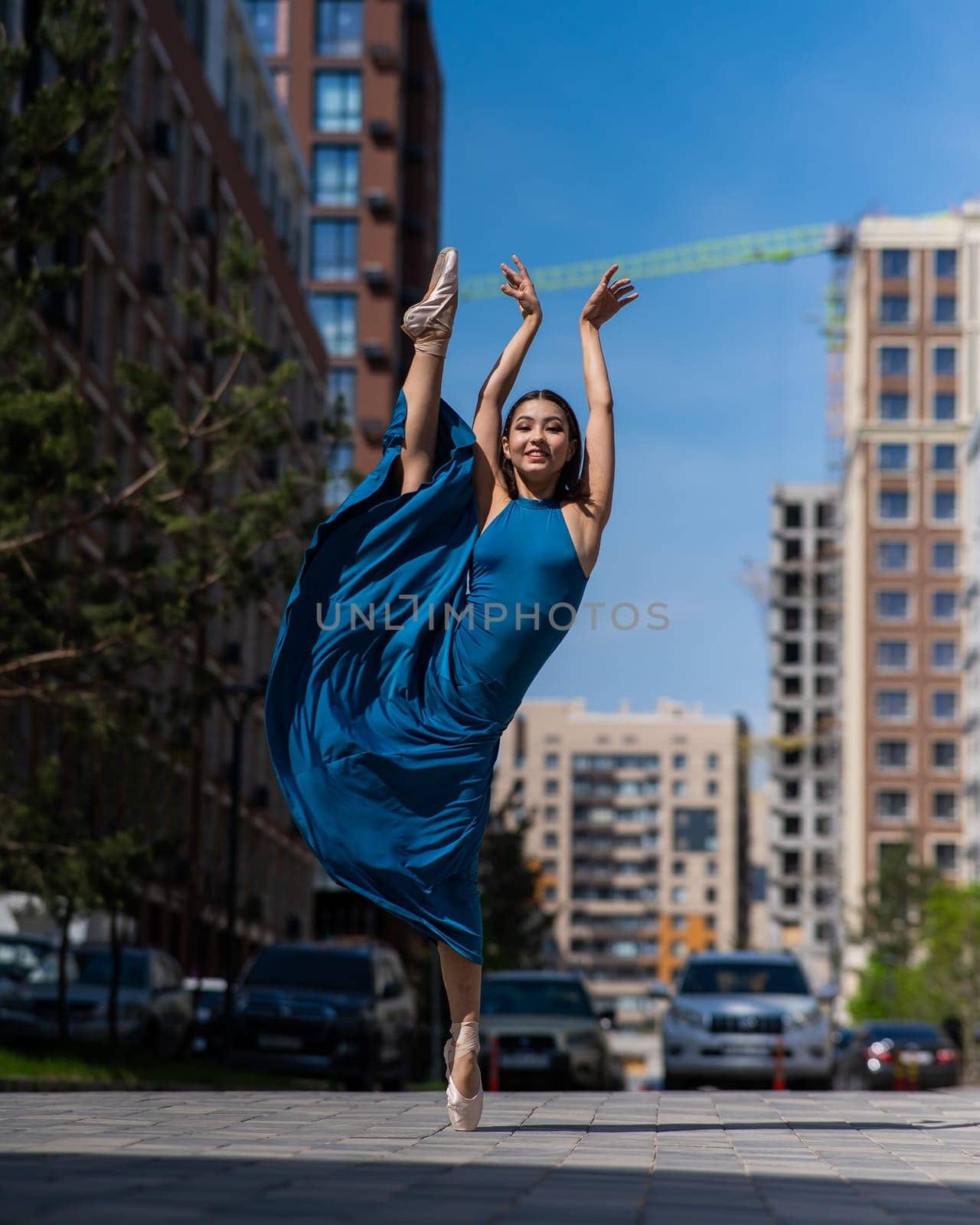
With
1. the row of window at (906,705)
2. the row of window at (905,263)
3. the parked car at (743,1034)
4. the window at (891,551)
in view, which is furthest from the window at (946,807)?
the parked car at (743,1034)

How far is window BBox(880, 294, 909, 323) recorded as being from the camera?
124 m

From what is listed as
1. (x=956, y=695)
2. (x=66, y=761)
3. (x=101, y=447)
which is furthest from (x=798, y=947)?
(x=66, y=761)

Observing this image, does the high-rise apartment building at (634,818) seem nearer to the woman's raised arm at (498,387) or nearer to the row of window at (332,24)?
the row of window at (332,24)

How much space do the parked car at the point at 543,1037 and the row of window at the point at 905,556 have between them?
100937 mm

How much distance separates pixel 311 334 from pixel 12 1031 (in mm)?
50586

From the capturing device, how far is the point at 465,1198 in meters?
4.95

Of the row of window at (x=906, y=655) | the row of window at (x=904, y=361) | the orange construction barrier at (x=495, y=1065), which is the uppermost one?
the row of window at (x=904, y=361)

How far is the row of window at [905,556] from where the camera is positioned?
122 m

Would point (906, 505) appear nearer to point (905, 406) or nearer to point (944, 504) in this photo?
point (944, 504)

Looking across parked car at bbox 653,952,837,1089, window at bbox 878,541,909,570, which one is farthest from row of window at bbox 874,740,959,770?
parked car at bbox 653,952,837,1089

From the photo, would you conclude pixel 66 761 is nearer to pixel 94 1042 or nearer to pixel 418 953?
pixel 94 1042

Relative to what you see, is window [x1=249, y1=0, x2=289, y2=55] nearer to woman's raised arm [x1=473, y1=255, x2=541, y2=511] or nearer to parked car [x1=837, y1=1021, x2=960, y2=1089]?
parked car [x1=837, y1=1021, x2=960, y2=1089]

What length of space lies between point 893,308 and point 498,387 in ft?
392

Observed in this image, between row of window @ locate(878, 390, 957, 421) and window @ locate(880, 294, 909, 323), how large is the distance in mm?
4230
